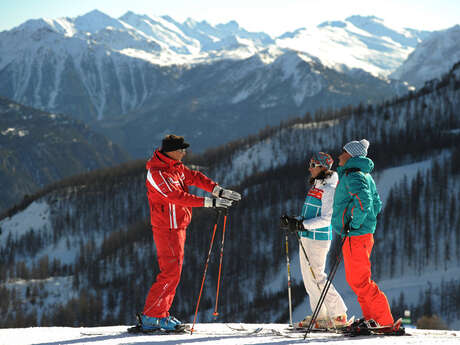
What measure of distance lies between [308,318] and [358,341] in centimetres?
227

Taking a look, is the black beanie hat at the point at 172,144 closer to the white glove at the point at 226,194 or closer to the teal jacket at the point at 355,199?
the white glove at the point at 226,194

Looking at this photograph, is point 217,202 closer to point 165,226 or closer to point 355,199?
point 165,226

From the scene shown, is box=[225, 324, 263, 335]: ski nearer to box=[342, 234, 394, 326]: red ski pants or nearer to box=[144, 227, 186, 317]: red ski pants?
box=[144, 227, 186, 317]: red ski pants

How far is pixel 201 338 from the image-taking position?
1291cm

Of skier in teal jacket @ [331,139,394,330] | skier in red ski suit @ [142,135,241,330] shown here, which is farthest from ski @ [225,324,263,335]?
skier in teal jacket @ [331,139,394,330]

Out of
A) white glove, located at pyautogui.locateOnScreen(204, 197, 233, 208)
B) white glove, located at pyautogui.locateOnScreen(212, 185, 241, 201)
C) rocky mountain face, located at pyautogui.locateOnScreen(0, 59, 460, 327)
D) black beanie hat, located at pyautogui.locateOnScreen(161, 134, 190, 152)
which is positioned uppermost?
black beanie hat, located at pyautogui.locateOnScreen(161, 134, 190, 152)

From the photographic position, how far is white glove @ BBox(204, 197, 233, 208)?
13.2m

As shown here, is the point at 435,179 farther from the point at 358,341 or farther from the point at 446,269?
the point at 358,341

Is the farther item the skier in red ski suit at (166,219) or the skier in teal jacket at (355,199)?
the skier in red ski suit at (166,219)

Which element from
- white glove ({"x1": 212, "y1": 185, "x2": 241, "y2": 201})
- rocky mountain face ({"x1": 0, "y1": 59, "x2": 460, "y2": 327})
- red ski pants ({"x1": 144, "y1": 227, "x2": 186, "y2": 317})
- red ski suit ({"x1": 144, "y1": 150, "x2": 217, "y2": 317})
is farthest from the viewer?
rocky mountain face ({"x1": 0, "y1": 59, "x2": 460, "y2": 327})

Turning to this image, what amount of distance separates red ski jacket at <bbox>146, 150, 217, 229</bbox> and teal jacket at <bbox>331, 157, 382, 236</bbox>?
3205 mm

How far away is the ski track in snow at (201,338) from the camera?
12.1 m

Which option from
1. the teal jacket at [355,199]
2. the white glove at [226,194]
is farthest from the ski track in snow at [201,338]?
the white glove at [226,194]

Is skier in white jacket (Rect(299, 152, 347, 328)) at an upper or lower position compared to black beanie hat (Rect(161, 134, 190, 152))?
lower
